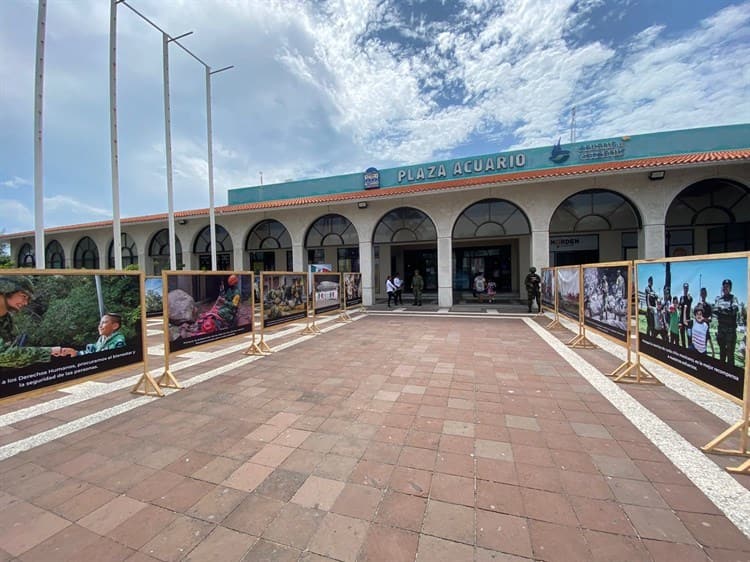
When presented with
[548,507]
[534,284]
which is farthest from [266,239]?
[548,507]

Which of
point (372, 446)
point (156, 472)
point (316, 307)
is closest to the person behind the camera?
point (156, 472)

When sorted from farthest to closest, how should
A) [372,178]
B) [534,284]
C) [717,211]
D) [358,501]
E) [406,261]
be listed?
1. [406,261]
2. [372,178]
3. [534,284]
4. [717,211]
5. [358,501]

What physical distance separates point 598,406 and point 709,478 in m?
1.50

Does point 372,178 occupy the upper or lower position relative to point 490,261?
upper

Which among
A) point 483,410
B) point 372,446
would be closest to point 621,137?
point 483,410

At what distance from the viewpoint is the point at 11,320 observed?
3.32 meters

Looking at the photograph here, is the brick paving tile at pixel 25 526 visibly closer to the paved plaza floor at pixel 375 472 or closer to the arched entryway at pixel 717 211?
the paved plaza floor at pixel 375 472

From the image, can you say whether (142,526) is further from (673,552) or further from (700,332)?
(700,332)

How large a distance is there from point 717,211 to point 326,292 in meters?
15.8

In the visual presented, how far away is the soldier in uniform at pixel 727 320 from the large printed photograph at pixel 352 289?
1039 cm

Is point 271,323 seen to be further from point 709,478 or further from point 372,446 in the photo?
point 709,478

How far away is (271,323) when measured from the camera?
26.1 feet

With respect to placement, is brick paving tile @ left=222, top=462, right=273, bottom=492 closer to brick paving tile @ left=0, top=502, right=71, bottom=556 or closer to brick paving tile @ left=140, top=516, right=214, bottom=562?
brick paving tile @ left=140, top=516, right=214, bottom=562

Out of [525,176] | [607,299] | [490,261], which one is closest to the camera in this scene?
[607,299]
